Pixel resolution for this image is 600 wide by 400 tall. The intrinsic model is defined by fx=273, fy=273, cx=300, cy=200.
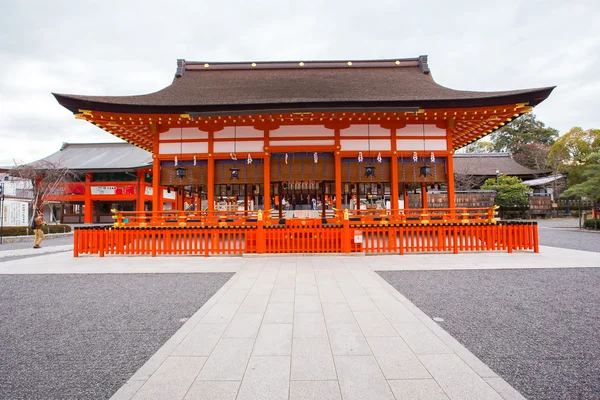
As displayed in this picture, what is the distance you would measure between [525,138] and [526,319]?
57994 mm

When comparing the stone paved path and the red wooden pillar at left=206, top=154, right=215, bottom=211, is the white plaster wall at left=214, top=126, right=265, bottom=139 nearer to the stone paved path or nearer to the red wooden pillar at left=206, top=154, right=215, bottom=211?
the red wooden pillar at left=206, top=154, right=215, bottom=211

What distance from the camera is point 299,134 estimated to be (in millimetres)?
10945

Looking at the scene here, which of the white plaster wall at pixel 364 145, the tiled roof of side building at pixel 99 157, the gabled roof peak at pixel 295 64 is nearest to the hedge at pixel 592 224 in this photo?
the gabled roof peak at pixel 295 64

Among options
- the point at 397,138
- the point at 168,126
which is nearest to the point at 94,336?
the point at 168,126

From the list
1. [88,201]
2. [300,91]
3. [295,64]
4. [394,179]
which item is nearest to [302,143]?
[300,91]

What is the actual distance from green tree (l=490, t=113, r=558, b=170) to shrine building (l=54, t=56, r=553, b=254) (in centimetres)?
4171

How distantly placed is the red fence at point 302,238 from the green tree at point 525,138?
43686 mm

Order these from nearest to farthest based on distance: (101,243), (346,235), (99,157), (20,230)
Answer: (346,235), (101,243), (20,230), (99,157)

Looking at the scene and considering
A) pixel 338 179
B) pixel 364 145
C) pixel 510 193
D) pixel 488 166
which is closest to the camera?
pixel 338 179

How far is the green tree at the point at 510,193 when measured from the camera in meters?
26.6

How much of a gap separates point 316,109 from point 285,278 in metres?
6.10

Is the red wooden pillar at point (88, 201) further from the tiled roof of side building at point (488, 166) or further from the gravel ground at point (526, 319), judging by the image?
the tiled roof of side building at point (488, 166)

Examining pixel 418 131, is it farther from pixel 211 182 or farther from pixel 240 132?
pixel 211 182

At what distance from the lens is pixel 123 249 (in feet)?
29.3
